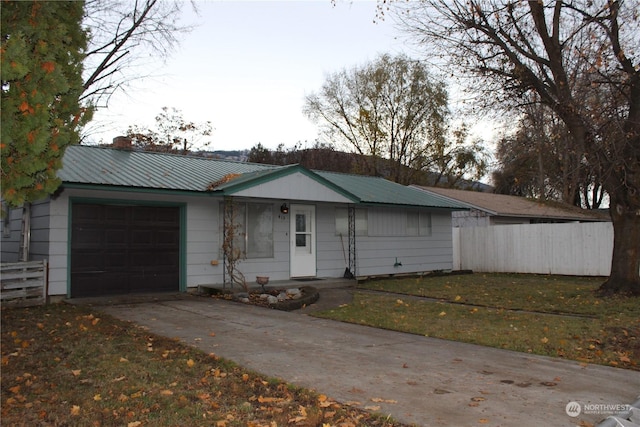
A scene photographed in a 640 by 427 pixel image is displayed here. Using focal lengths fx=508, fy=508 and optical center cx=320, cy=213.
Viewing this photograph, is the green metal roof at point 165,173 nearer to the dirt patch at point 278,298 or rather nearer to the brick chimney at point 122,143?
the brick chimney at point 122,143

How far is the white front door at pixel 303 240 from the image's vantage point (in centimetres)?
1462

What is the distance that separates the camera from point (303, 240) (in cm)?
1493

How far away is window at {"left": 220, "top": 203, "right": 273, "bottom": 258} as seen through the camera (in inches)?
528

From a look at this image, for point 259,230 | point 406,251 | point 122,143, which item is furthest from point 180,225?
point 406,251

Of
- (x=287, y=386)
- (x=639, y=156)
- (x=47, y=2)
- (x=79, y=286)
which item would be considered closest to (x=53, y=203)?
(x=79, y=286)

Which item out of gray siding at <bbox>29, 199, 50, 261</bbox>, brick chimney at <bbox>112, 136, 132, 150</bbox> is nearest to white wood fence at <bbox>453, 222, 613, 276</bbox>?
brick chimney at <bbox>112, 136, 132, 150</bbox>

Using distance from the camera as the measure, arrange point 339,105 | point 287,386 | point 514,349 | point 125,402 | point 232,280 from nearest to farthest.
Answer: point 125,402 → point 287,386 → point 514,349 → point 232,280 → point 339,105

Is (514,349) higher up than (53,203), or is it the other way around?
(53,203)

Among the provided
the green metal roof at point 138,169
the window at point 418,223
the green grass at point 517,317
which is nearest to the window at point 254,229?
the green metal roof at point 138,169

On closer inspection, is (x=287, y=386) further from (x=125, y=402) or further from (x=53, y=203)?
(x=53, y=203)

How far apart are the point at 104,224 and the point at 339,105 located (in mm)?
→ 28218

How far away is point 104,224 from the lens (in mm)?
11453

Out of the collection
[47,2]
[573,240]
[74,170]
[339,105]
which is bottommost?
[573,240]

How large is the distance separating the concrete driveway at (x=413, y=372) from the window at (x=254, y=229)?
4607 millimetres
